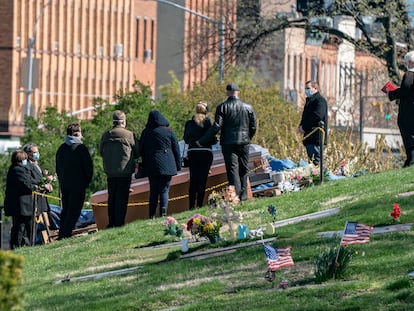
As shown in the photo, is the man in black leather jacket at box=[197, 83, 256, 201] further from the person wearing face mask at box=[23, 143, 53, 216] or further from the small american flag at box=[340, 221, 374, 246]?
the small american flag at box=[340, 221, 374, 246]

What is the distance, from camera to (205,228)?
20.7m

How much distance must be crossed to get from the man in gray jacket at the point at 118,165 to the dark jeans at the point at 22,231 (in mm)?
1474

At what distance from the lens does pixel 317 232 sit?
66.9 feet

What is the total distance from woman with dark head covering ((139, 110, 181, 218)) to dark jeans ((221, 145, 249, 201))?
0.69 metres

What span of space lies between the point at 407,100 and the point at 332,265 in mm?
8778

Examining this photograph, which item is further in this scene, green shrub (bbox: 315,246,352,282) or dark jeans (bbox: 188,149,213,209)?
dark jeans (bbox: 188,149,213,209)

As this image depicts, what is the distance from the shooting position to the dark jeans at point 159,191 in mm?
25719

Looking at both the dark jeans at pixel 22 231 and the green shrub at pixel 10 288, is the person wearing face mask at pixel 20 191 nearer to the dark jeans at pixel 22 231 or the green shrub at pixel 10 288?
the dark jeans at pixel 22 231

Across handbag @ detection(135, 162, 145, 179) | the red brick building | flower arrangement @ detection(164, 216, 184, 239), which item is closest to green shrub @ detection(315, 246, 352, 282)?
flower arrangement @ detection(164, 216, 184, 239)

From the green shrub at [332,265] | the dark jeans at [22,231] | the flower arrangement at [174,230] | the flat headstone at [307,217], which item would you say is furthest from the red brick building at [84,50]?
the green shrub at [332,265]

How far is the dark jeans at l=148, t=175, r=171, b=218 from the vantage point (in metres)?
25.7

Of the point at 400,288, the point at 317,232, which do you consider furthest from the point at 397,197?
the point at 400,288

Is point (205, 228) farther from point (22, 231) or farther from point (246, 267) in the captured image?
point (22, 231)

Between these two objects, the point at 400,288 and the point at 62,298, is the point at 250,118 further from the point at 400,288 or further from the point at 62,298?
the point at 400,288
